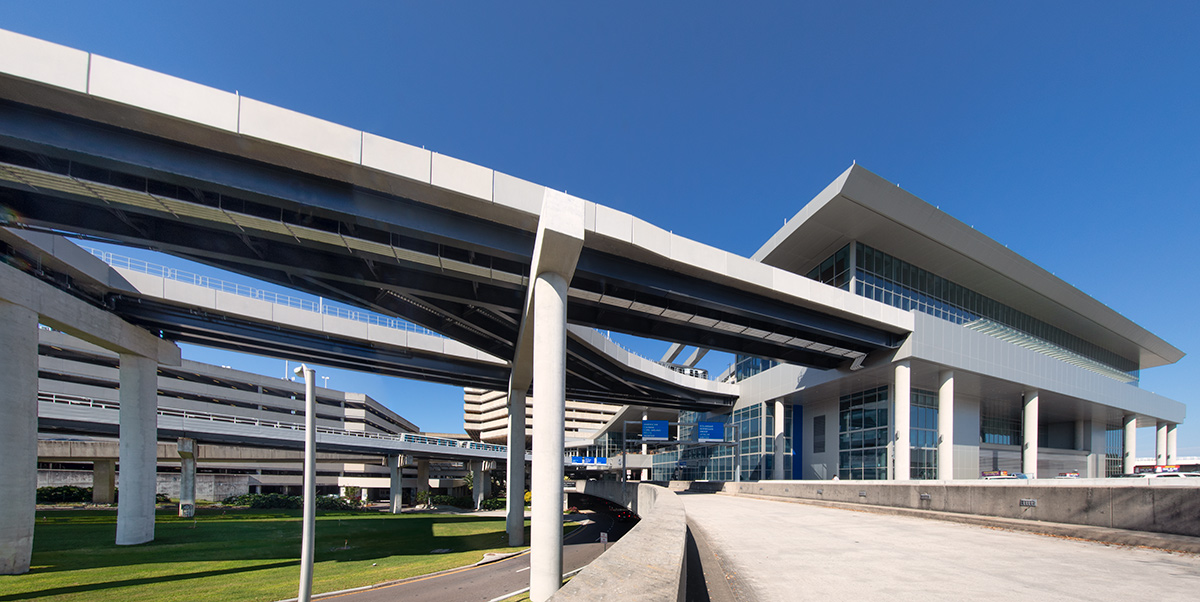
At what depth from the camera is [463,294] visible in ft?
63.5

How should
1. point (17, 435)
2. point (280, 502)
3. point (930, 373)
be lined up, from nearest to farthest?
point (17, 435) → point (930, 373) → point (280, 502)

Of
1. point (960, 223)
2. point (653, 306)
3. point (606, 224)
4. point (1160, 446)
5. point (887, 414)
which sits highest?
point (960, 223)

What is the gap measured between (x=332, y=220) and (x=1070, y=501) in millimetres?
19480

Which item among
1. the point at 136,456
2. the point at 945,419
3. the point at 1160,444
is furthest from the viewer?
the point at 1160,444

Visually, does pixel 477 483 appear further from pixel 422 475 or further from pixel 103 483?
pixel 103 483

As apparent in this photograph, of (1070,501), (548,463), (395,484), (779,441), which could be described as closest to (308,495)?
(548,463)

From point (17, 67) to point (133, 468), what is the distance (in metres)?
18.6

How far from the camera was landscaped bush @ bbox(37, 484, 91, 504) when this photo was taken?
1842 inches

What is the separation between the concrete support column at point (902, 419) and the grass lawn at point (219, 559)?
20.8 m

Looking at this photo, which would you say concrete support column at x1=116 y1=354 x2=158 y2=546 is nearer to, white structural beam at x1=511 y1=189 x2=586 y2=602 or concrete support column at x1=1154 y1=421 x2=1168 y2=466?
white structural beam at x1=511 y1=189 x2=586 y2=602

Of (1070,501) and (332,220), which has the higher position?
(332,220)

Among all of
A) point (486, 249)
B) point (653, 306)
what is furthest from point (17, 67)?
point (653, 306)

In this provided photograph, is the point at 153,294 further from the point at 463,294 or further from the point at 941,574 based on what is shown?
the point at 941,574

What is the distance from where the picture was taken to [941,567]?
7660 mm
